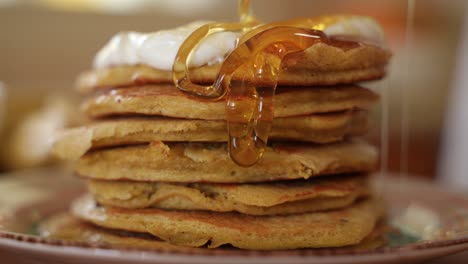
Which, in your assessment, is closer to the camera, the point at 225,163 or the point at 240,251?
the point at 240,251

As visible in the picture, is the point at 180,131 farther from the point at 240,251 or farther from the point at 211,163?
the point at 240,251

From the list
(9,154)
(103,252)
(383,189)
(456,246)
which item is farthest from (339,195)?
(9,154)

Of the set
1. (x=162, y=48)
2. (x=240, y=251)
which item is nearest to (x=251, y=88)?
(x=162, y=48)

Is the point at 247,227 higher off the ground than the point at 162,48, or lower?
lower

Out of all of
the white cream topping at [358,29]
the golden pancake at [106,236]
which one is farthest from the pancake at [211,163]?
the white cream topping at [358,29]

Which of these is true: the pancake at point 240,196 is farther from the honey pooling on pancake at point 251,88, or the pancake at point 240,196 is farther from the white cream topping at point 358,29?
the white cream topping at point 358,29

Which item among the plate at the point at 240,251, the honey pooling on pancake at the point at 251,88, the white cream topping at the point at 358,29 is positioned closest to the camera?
the plate at the point at 240,251

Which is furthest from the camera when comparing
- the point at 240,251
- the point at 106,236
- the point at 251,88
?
the point at 106,236

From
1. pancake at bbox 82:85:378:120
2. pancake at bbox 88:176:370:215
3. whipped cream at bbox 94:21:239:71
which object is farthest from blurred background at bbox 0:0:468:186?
pancake at bbox 88:176:370:215
